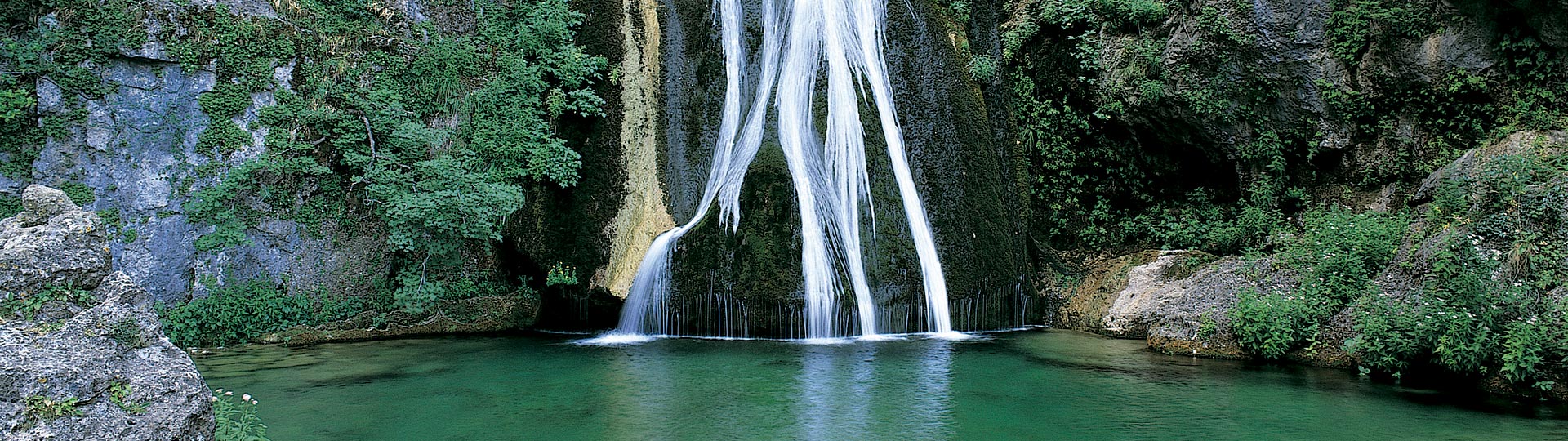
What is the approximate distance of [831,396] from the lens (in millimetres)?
7289

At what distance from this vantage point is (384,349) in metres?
10.0

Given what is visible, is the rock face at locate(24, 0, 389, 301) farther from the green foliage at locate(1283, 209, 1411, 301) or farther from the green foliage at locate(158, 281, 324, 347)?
the green foliage at locate(1283, 209, 1411, 301)

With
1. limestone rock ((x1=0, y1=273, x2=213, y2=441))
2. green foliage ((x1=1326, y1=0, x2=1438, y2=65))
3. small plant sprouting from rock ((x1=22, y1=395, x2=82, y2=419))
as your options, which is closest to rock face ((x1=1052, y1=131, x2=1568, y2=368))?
green foliage ((x1=1326, y1=0, x2=1438, y2=65))

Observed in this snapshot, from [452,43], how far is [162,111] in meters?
3.45

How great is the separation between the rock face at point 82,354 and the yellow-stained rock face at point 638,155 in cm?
696

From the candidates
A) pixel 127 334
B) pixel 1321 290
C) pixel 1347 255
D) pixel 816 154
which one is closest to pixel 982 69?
pixel 816 154

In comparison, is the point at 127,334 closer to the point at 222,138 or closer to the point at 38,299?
the point at 38,299

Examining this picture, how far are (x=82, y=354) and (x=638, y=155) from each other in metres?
8.60

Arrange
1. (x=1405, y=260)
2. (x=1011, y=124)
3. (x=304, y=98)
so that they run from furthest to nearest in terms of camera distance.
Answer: (x=1011, y=124), (x=304, y=98), (x=1405, y=260)

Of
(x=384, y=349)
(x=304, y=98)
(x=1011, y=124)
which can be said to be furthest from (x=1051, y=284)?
(x=304, y=98)

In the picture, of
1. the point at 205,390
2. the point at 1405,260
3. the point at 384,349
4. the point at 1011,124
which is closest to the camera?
the point at 205,390

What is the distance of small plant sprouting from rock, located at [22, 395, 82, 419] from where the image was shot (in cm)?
368

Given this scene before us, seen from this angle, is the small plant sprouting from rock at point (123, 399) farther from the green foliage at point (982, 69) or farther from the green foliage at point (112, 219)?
the green foliage at point (982, 69)

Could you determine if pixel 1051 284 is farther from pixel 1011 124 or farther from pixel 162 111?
pixel 162 111
